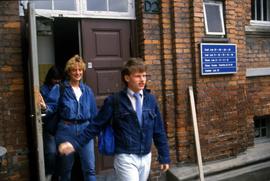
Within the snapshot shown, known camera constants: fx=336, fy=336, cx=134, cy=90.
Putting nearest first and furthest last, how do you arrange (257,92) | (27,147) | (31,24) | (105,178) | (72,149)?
(72,149), (31,24), (27,147), (105,178), (257,92)

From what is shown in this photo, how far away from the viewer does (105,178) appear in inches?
199

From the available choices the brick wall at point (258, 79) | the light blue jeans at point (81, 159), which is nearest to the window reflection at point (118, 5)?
the light blue jeans at point (81, 159)

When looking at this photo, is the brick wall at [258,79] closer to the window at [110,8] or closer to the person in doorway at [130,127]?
the window at [110,8]

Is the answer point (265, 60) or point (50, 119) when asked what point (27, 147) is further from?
point (265, 60)

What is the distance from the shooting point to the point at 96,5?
5.01 metres

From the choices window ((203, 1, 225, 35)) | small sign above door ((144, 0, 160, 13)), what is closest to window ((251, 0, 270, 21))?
window ((203, 1, 225, 35))

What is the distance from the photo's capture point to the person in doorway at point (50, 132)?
4.09m

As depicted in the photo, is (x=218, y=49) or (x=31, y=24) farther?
(x=218, y=49)

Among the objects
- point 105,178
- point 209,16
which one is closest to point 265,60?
point 209,16

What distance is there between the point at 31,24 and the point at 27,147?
168 cm

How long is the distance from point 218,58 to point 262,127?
217 centimetres

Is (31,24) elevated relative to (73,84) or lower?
elevated

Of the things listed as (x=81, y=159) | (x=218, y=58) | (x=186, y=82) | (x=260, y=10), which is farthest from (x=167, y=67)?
(x=260, y=10)

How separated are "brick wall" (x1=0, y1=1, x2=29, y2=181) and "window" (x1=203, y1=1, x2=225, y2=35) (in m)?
2.99
